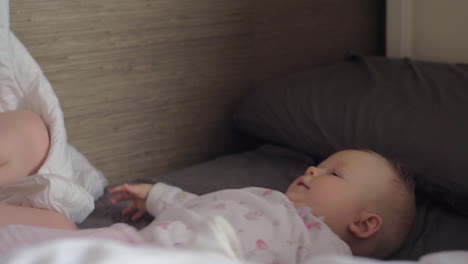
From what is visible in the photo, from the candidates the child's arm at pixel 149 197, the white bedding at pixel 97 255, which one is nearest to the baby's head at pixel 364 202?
the child's arm at pixel 149 197

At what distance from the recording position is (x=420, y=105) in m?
1.23

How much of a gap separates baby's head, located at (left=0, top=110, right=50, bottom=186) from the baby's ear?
61 centimetres

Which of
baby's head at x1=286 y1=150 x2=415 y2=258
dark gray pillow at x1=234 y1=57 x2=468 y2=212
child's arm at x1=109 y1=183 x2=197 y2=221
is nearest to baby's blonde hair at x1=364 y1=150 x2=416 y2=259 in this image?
baby's head at x1=286 y1=150 x2=415 y2=258

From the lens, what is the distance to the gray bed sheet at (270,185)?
3.49ft

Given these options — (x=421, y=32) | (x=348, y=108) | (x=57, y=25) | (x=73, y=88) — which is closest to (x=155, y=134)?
(x=73, y=88)

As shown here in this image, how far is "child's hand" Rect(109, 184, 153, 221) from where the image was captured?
1.18 m

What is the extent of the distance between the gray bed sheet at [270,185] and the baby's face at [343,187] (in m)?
0.13

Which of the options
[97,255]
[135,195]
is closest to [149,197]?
[135,195]

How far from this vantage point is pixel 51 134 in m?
1.14

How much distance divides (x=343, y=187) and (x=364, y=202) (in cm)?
5

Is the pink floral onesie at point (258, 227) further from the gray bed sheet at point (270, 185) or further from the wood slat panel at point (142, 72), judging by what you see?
the wood slat panel at point (142, 72)

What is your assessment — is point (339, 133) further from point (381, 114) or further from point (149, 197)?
point (149, 197)

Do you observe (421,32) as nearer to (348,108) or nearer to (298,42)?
(298,42)

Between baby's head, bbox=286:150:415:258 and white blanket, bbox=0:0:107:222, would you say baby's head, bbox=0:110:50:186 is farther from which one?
baby's head, bbox=286:150:415:258
